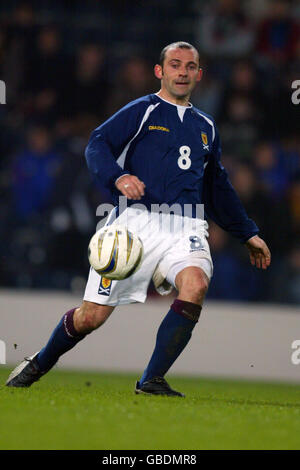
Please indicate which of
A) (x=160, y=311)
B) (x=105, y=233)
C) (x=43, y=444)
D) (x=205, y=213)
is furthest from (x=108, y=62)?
(x=43, y=444)

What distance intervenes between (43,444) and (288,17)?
8987 millimetres

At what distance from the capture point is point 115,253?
5.33 metres

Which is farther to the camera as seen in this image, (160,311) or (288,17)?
(288,17)

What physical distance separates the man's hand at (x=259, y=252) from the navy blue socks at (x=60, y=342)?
4.16 ft

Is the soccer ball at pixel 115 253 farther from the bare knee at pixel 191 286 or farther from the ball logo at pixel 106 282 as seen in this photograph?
the bare knee at pixel 191 286

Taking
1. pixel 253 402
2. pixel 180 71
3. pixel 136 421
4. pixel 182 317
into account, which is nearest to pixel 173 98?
pixel 180 71

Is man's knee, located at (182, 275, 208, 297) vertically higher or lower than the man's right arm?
lower

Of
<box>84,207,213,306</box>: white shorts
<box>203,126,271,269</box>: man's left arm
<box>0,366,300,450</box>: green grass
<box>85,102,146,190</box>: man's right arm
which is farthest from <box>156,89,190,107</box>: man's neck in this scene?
<box>0,366,300,450</box>: green grass

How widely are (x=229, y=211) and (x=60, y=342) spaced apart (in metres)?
1.40

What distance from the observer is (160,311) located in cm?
959

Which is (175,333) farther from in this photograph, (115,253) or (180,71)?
(180,71)

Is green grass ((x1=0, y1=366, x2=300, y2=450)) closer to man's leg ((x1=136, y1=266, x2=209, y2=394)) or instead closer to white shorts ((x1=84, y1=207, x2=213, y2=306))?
man's leg ((x1=136, y1=266, x2=209, y2=394))

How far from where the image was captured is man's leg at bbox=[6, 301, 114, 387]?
223 inches

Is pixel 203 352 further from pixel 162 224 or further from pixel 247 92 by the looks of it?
pixel 162 224
